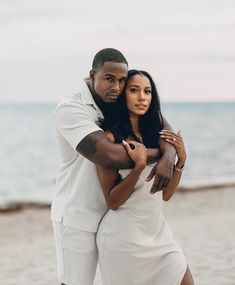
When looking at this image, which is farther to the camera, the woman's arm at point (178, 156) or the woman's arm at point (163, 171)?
the woman's arm at point (178, 156)

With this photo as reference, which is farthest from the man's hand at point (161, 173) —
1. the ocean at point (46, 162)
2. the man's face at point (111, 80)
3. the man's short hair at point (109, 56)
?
the ocean at point (46, 162)

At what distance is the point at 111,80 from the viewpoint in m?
3.20

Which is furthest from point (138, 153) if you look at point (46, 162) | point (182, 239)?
point (46, 162)

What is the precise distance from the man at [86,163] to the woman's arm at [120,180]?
0.05 m

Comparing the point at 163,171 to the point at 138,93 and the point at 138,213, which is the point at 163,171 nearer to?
the point at 138,213

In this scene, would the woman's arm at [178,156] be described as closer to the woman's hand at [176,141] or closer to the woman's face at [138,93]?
the woman's hand at [176,141]

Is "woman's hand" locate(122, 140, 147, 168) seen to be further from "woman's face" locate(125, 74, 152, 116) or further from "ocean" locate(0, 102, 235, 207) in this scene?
"ocean" locate(0, 102, 235, 207)

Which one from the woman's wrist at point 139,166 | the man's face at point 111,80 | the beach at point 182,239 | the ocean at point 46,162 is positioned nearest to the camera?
the woman's wrist at point 139,166

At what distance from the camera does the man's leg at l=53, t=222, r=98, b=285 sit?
3.34 m

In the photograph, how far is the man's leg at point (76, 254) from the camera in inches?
132

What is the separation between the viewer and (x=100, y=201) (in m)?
3.30

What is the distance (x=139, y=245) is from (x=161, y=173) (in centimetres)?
39

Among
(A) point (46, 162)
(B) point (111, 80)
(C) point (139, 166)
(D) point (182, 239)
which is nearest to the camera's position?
(C) point (139, 166)

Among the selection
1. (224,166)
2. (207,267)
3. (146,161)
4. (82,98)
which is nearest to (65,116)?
(82,98)
